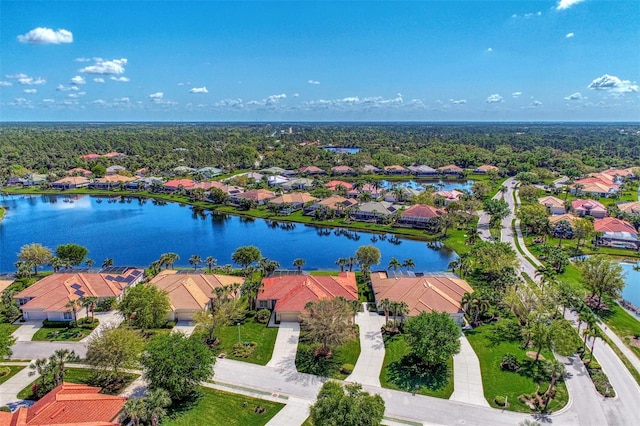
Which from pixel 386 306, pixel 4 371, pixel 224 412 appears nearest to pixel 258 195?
pixel 386 306

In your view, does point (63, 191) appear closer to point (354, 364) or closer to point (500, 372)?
point (354, 364)

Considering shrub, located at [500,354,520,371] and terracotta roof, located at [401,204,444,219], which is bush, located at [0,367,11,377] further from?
terracotta roof, located at [401,204,444,219]

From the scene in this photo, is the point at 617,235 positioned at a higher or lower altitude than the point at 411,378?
higher

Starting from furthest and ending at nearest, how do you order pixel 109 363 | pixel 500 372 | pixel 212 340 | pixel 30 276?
1. pixel 30 276
2. pixel 212 340
3. pixel 500 372
4. pixel 109 363

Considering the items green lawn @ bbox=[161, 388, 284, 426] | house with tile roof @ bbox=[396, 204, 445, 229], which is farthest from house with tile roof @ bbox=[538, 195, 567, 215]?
green lawn @ bbox=[161, 388, 284, 426]

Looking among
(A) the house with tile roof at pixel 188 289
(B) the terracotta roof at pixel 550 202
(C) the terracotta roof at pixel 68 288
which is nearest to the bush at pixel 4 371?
(C) the terracotta roof at pixel 68 288

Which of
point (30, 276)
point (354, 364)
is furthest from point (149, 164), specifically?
point (354, 364)

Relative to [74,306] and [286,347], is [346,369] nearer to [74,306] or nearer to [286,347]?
[286,347]
